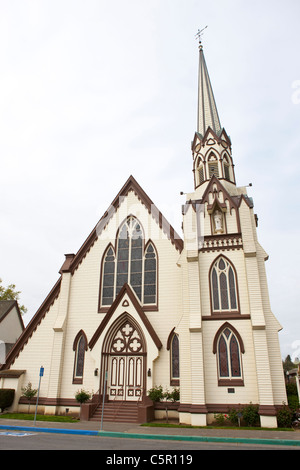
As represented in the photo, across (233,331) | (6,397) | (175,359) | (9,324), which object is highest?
(9,324)

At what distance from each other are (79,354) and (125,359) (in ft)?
10.5

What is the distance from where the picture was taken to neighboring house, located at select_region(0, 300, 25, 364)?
31.8 meters

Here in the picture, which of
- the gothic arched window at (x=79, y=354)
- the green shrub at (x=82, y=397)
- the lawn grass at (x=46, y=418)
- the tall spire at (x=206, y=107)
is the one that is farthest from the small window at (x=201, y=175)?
the lawn grass at (x=46, y=418)

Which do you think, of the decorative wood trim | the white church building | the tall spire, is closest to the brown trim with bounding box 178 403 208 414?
the white church building

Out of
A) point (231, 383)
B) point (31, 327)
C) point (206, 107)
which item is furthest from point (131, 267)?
point (206, 107)

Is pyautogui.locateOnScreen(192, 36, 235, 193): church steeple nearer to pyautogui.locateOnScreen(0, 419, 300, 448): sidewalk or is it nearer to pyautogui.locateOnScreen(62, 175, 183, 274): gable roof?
pyautogui.locateOnScreen(62, 175, 183, 274): gable roof

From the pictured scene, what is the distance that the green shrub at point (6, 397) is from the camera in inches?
770

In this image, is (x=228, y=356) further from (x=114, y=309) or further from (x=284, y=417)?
(x=114, y=309)

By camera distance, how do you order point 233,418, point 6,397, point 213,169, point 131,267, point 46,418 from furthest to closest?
point 213,169, point 131,267, point 6,397, point 46,418, point 233,418

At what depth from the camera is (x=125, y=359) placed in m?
19.5

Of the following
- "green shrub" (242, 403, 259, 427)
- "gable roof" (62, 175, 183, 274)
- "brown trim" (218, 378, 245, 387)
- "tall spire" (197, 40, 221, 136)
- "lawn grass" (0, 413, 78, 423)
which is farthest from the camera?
"tall spire" (197, 40, 221, 136)

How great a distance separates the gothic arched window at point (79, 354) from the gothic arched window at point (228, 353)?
8586mm
